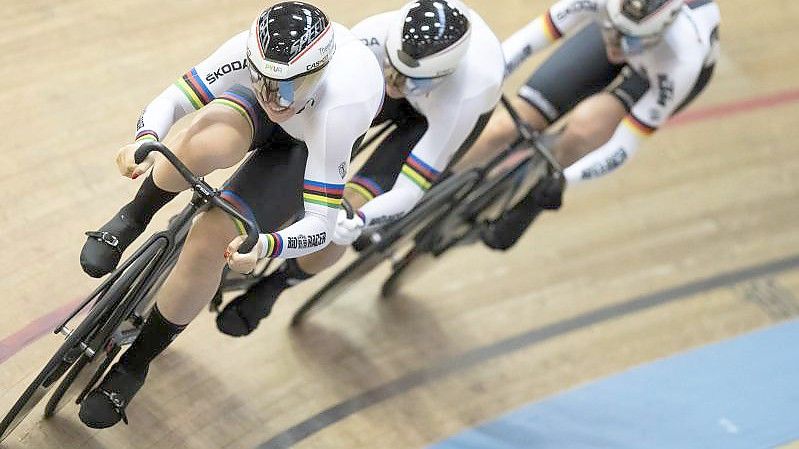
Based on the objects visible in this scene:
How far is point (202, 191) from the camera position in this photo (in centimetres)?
303

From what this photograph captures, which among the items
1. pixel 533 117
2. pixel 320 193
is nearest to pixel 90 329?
pixel 320 193

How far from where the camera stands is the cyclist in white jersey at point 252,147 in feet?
9.71

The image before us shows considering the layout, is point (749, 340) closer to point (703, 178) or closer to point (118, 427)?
point (703, 178)

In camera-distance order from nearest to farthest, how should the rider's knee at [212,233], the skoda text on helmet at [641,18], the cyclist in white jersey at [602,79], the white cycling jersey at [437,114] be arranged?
the rider's knee at [212,233]
the white cycling jersey at [437,114]
the skoda text on helmet at [641,18]
the cyclist in white jersey at [602,79]

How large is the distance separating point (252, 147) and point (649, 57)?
A: 161 cm

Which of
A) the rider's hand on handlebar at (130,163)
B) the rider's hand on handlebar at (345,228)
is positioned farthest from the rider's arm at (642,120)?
the rider's hand on handlebar at (130,163)

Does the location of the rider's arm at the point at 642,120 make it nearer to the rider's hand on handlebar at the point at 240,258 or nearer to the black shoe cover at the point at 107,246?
the rider's hand on handlebar at the point at 240,258

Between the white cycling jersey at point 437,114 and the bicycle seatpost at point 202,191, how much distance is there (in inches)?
23.2

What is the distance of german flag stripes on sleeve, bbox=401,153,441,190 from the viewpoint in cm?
354

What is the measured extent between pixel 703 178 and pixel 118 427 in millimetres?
3202

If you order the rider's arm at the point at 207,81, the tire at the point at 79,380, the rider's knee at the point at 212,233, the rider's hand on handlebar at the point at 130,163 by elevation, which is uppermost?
the rider's hand on handlebar at the point at 130,163

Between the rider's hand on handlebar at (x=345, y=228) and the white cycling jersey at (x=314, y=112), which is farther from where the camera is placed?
the rider's hand on handlebar at (x=345, y=228)

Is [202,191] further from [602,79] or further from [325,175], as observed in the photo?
[602,79]

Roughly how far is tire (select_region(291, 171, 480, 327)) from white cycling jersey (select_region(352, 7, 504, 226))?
538mm
